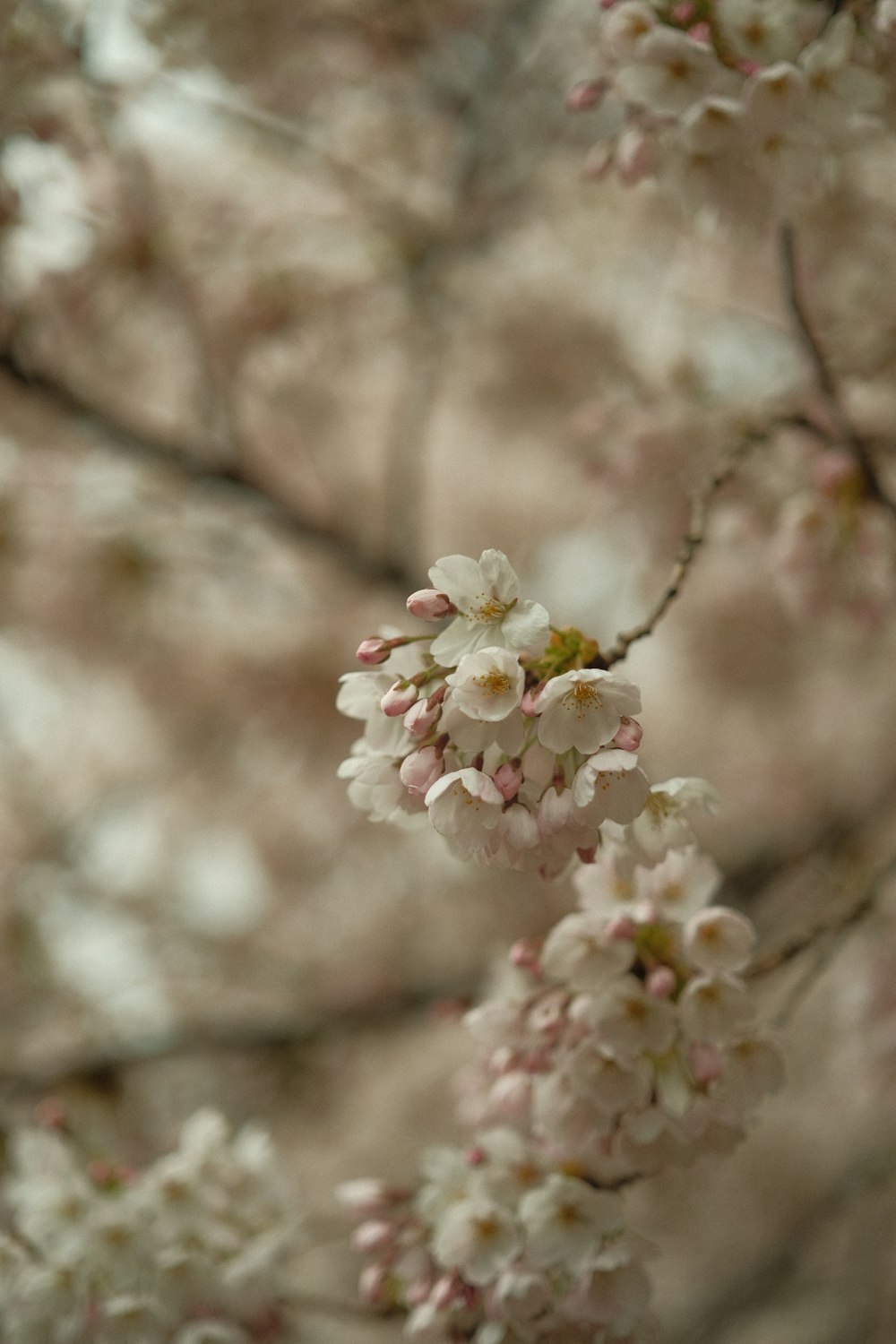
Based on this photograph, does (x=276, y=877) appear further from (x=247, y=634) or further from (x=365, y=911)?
(x=247, y=634)

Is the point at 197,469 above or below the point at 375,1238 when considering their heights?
above

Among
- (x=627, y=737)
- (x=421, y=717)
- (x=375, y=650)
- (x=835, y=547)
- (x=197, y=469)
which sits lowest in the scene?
(x=627, y=737)

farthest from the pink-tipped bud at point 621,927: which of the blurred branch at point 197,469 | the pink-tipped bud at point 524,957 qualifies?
the blurred branch at point 197,469

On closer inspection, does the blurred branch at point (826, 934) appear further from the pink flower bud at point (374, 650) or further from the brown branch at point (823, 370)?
the brown branch at point (823, 370)

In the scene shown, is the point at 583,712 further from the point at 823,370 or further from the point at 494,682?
the point at 823,370

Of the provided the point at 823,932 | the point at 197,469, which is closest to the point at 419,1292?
the point at 823,932

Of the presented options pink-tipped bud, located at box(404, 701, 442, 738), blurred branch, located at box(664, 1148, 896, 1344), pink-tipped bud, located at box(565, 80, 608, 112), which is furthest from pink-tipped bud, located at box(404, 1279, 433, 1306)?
blurred branch, located at box(664, 1148, 896, 1344)
